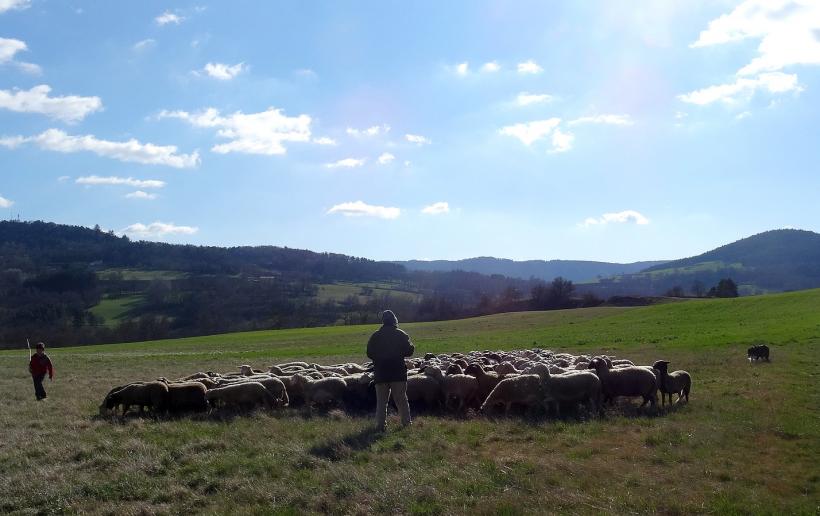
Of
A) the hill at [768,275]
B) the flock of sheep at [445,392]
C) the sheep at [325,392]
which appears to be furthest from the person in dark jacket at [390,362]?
the hill at [768,275]

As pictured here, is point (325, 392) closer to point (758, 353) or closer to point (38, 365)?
point (38, 365)

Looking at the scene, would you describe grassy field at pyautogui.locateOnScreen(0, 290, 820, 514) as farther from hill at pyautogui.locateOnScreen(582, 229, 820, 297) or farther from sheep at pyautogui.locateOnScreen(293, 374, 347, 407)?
hill at pyautogui.locateOnScreen(582, 229, 820, 297)

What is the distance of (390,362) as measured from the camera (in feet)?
42.6

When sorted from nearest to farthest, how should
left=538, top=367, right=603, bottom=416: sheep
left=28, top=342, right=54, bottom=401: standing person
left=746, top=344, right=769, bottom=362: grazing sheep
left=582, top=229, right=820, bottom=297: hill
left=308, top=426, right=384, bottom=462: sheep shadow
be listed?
left=308, top=426, right=384, bottom=462: sheep shadow < left=538, top=367, right=603, bottom=416: sheep < left=28, top=342, right=54, bottom=401: standing person < left=746, top=344, right=769, bottom=362: grazing sheep < left=582, top=229, right=820, bottom=297: hill

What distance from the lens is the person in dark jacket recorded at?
12953mm

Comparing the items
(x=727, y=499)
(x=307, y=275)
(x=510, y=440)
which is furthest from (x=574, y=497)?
(x=307, y=275)

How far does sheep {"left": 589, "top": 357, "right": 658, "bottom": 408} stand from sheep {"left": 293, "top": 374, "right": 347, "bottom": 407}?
699 cm

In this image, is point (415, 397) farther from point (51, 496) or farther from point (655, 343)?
point (655, 343)

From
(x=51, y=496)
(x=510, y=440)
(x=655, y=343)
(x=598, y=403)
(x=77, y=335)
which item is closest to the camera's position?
(x=51, y=496)

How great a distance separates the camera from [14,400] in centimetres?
1930

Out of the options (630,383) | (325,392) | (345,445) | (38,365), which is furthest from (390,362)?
(38,365)

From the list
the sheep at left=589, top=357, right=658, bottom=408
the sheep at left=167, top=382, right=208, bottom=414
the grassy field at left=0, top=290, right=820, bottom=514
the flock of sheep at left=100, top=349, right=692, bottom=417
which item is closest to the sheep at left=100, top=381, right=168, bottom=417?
the flock of sheep at left=100, top=349, right=692, bottom=417

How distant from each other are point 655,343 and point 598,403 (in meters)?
23.5

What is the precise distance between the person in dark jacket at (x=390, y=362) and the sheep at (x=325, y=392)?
3516 millimetres
